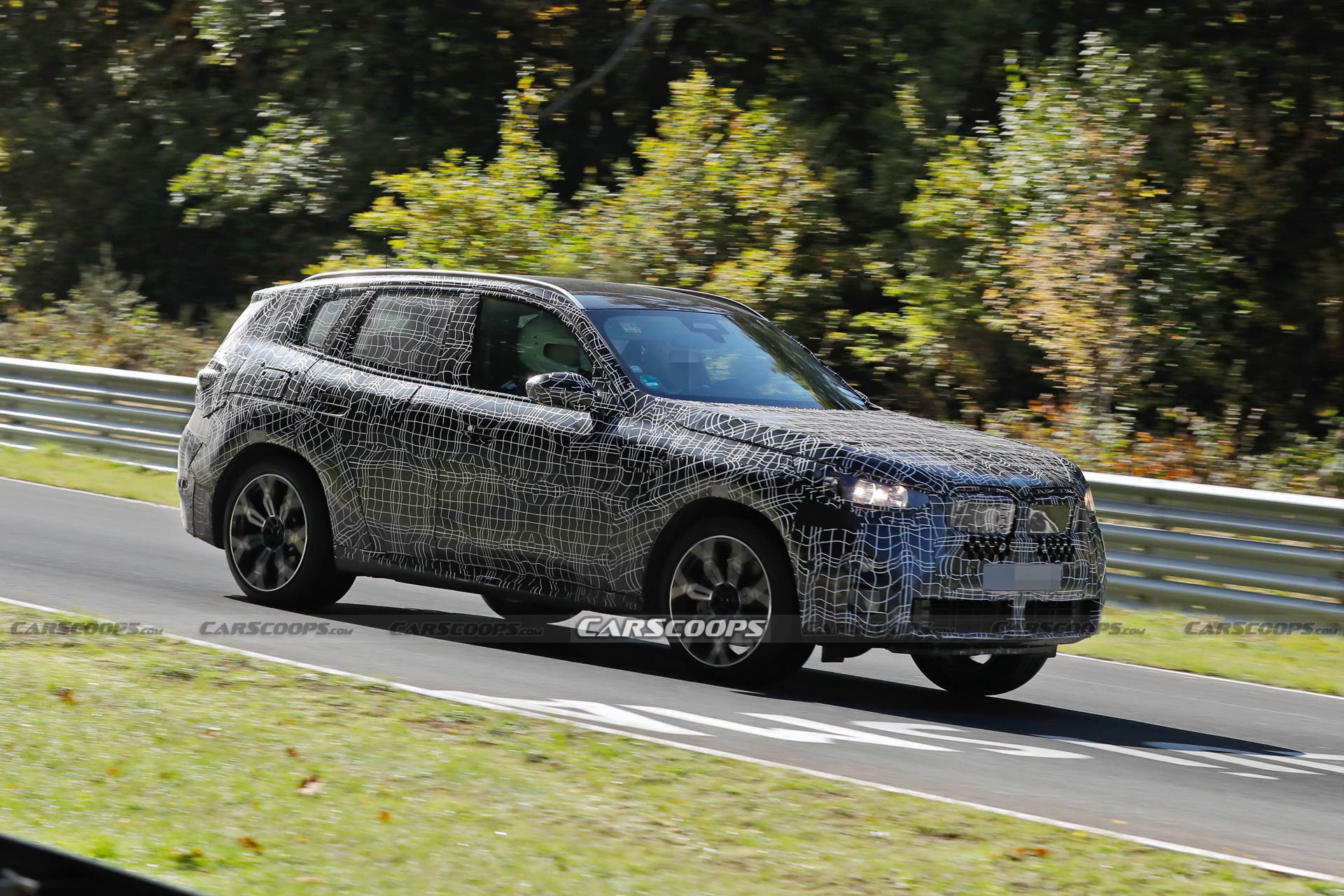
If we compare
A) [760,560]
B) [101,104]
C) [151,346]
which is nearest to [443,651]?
[760,560]

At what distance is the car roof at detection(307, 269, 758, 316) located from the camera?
30.3 feet

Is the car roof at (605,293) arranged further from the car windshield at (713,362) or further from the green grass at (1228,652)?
the green grass at (1228,652)

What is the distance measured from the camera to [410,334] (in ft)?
31.4

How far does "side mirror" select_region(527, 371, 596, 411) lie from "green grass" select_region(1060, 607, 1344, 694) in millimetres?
3739

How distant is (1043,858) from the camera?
5.57m

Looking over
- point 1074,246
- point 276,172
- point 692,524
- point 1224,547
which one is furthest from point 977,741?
point 276,172

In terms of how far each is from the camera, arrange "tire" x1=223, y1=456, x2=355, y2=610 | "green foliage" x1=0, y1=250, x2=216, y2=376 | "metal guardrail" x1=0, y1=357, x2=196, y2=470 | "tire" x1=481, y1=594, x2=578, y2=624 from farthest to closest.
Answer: "green foliage" x1=0, y1=250, x2=216, y2=376
"metal guardrail" x1=0, y1=357, x2=196, y2=470
"tire" x1=481, y1=594, x2=578, y2=624
"tire" x1=223, y1=456, x2=355, y2=610

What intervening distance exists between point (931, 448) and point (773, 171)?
12.7m

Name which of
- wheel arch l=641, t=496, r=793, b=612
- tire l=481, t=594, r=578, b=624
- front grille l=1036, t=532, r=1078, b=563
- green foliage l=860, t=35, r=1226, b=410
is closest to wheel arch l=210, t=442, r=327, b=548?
tire l=481, t=594, r=578, b=624

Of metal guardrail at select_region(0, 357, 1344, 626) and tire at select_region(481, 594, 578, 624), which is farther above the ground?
metal guardrail at select_region(0, 357, 1344, 626)

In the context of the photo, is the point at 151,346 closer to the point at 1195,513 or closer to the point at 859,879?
the point at 1195,513

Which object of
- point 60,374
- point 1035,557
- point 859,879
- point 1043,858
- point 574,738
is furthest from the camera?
point 60,374

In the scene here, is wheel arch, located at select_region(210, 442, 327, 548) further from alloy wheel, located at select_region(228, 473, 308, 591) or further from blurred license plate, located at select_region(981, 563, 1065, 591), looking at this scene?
blurred license plate, located at select_region(981, 563, 1065, 591)

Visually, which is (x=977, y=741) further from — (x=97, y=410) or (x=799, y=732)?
(x=97, y=410)
